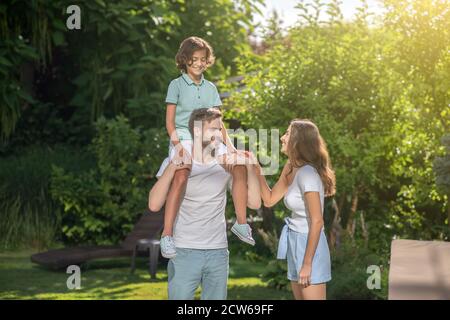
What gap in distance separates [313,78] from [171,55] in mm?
5388

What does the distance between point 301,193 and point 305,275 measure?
21.7 inches

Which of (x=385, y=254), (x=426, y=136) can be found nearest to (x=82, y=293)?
(x=385, y=254)

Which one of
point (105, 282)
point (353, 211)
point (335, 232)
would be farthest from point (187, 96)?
point (353, 211)

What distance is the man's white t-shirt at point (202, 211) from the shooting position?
5.54 metres

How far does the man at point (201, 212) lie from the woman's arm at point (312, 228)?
48cm

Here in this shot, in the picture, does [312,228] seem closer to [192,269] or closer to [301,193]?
[301,193]

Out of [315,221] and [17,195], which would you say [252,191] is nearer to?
[315,221]

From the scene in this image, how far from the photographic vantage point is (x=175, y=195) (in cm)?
556

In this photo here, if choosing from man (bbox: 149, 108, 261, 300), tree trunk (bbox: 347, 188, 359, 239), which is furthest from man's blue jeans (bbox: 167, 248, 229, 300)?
tree trunk (bbox: 347, 188, 359, 239)

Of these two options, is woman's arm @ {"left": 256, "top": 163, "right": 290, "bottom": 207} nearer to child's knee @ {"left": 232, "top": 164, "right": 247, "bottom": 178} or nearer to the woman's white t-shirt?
the woman's white t-shirt

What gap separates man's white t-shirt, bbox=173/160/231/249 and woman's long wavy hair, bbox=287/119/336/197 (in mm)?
576

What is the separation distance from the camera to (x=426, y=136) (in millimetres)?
13117

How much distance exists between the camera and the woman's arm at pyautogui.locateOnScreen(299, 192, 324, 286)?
18.6ft

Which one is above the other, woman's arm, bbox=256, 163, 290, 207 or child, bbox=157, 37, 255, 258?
child, bbox=157, 37, 255, 258
